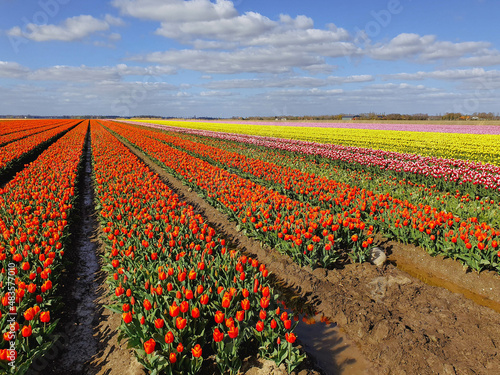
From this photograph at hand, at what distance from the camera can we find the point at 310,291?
5.45m

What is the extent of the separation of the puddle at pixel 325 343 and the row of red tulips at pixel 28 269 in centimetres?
338

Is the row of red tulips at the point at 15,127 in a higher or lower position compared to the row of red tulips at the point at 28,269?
higher

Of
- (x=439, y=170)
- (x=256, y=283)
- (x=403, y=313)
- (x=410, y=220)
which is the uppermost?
(x=439, y=170)

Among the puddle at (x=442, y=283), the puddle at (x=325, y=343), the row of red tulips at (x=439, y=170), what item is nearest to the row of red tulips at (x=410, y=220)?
the puddle at (x=442, y=283)

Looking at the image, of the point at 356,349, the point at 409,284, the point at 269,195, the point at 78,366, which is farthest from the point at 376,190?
the point at 78,366

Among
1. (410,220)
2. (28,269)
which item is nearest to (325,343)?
(410,220)

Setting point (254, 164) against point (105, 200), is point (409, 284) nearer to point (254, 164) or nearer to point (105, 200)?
point (105, 200)

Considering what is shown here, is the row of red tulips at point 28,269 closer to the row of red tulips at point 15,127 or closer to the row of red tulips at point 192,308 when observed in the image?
the row of red tulips at point 192,308

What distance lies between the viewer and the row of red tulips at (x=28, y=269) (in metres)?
3.40

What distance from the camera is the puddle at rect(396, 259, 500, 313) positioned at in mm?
5000

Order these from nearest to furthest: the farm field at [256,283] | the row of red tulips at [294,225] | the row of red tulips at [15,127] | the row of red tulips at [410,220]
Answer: the farm field at [256,283] < the row of red tulips at [410,220] < the row of red tulips at [294,225] < the row of red tulips at [15,127]

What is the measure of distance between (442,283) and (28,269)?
7.24 metres

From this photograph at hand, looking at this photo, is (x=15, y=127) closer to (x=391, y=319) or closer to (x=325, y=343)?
(x=325, y=343)

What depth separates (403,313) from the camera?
15.7 ft
